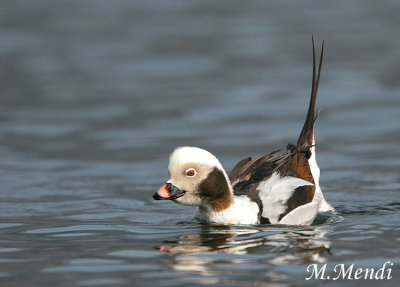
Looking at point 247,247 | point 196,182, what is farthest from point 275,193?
point 247,247

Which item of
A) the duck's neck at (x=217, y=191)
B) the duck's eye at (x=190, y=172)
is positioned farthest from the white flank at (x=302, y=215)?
the duck's eye at (x=190, y=172)

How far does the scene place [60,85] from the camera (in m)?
15.6

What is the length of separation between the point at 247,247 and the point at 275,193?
1.25 m

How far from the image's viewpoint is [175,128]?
13055 mm

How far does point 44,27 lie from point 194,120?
764 cm

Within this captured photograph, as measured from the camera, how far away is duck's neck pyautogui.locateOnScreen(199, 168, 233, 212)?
786cm

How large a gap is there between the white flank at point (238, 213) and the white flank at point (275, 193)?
0.11 metres

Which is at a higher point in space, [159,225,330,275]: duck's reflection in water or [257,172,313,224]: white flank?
[257,172,313,224]: white flank

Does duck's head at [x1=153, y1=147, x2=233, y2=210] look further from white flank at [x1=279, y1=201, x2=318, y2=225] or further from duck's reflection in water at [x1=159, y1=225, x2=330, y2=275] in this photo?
white flank at [x1=279, y1=201, x2=318, y2=225]

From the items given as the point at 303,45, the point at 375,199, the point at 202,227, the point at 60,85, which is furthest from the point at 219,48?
the point at 202,227

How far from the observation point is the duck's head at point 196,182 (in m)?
7.68

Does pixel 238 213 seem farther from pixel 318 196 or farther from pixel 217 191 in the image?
pixel 318 196

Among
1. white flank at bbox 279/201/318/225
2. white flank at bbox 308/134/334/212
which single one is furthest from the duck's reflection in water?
white flank at bbox 308/134/334/212

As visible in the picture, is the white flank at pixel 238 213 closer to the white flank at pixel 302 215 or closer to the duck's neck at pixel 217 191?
the duck's neck at pixel 217 191
